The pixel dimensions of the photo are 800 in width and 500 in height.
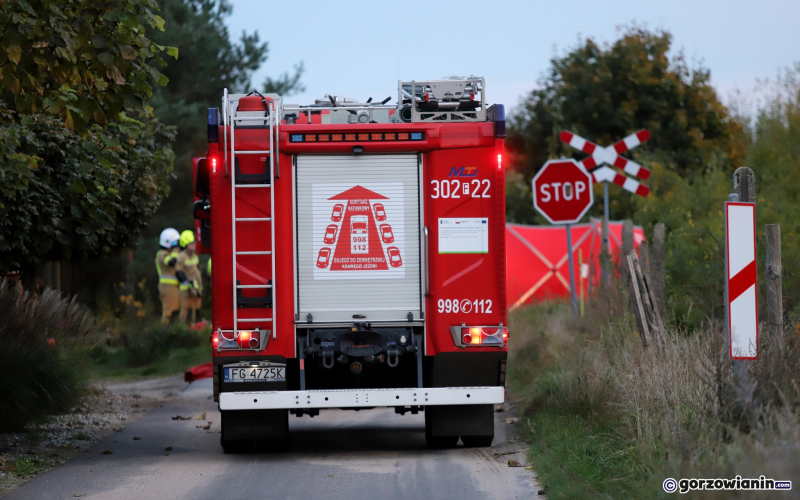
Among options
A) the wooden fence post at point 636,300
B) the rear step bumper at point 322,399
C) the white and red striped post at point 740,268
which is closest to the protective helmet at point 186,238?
the wooden fence post at point 636,300

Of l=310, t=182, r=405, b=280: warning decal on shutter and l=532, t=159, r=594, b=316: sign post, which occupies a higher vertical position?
l=532, t=159, r=594, b=316: sign post

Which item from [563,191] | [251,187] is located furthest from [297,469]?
[563,191]

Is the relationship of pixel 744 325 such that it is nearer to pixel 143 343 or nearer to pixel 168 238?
pixel 143 343

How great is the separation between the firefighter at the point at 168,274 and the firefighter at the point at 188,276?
18cm

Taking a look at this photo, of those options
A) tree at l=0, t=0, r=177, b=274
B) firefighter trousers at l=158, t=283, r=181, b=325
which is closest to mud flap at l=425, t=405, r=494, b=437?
tree at l=0, t=0, r=177, b=274

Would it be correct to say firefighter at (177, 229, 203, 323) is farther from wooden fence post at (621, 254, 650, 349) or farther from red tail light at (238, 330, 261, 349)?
red tail light at (238, 330, 261, 349)

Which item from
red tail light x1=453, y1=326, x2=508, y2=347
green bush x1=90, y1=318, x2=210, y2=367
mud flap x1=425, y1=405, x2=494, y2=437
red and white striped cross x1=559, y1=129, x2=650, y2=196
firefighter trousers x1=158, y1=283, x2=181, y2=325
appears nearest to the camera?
red tail light x1=453, y1=326, x2=508, y2=347

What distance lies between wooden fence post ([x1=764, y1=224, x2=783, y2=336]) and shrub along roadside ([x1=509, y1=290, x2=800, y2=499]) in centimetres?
14

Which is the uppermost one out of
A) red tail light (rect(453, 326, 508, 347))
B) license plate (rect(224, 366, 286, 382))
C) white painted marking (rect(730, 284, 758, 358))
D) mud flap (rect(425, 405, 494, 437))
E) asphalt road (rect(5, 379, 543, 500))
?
white painted marking (rect(730, 284, 758, 358))

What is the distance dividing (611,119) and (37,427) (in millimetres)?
24964

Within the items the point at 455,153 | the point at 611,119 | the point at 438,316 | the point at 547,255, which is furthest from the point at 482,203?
the point at 611,119

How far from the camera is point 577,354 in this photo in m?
11.8

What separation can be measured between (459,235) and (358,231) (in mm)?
897

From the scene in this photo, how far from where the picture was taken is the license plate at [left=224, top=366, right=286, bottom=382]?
8938 mm
